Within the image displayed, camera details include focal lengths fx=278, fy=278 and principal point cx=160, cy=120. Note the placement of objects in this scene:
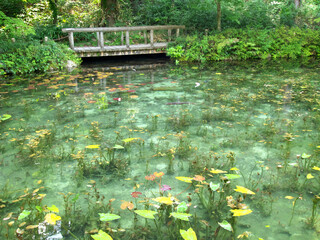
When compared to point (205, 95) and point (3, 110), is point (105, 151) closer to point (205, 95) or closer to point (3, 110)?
point (3, 110)

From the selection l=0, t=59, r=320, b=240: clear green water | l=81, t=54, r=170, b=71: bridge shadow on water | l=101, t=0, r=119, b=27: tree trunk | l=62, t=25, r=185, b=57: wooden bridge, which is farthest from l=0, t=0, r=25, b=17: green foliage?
l=0, t=59, r=320, b=240: clear green water

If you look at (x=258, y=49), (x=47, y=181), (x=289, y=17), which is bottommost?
(x=47, y=181)

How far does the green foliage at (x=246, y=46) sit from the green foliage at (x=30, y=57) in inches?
197

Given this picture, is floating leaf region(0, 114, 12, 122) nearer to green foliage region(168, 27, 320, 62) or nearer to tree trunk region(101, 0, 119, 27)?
green foliage region(168, 27, 320, 62)

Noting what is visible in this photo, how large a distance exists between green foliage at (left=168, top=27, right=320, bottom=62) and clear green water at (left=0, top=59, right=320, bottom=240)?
4519 mm

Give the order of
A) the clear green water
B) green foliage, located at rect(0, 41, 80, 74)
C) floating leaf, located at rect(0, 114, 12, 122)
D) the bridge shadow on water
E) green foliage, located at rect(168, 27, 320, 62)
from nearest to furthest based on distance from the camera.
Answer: the clear green water < floating leaf, located at rect(0, 114, 12, 122) < green foliage, located at rect(0, 41, 80, 74) < the bridge shadow on water < green foliage, located at rect(168, 27, 320, 62)

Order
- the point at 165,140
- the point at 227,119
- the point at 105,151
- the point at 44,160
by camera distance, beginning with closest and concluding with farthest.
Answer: the point at 44,160
the point at 105,151
the point at 165,140
the point at 227,119

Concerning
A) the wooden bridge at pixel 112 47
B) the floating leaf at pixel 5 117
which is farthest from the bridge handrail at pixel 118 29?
the floating leaf at pixel 5 117

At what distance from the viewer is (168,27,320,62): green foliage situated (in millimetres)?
12711

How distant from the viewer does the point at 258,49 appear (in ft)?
42.8

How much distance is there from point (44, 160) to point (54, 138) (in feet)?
2.63

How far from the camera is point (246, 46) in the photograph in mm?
12969

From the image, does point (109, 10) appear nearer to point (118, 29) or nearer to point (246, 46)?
point (118, 29)

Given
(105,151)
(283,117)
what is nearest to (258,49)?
(283,117)
